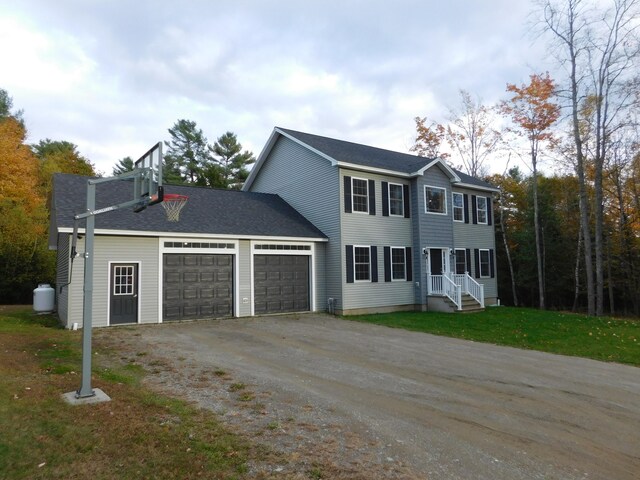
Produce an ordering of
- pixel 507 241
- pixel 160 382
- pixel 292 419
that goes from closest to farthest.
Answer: pixel 292 419 < pixel 160 382 < pixel 507 241

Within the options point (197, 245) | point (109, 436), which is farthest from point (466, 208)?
point (109, 436)

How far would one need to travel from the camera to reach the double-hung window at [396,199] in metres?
17.6

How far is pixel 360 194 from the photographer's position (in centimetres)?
1666

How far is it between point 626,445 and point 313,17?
11.9 m

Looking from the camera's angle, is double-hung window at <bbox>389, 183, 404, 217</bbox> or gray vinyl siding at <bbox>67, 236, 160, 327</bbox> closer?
gray vinyl siding at <bbox>67, 236, 160, 327</bbox>

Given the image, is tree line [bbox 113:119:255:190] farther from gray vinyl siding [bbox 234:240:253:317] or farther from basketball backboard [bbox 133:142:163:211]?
basketball backboard [bbox 133:142:163:211]

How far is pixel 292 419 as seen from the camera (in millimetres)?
4840

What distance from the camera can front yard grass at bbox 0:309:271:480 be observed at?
11.3 ft

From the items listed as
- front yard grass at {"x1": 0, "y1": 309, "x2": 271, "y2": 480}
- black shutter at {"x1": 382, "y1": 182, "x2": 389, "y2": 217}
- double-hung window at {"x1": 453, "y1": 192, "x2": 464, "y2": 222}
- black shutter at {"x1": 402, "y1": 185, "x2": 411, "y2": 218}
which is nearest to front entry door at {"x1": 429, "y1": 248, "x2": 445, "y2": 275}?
black shutter at {"x1": 402, "y1": 185, "x2": 411, "y2": 218}

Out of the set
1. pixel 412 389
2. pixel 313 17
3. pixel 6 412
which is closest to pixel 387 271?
pixel 313 17

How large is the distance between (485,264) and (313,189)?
10.1m

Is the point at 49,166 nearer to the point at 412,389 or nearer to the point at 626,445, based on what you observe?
the point at 412,389

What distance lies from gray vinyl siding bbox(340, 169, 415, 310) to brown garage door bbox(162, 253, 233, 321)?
4.41 metres

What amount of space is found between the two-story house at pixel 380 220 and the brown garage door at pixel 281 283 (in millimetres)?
1041
